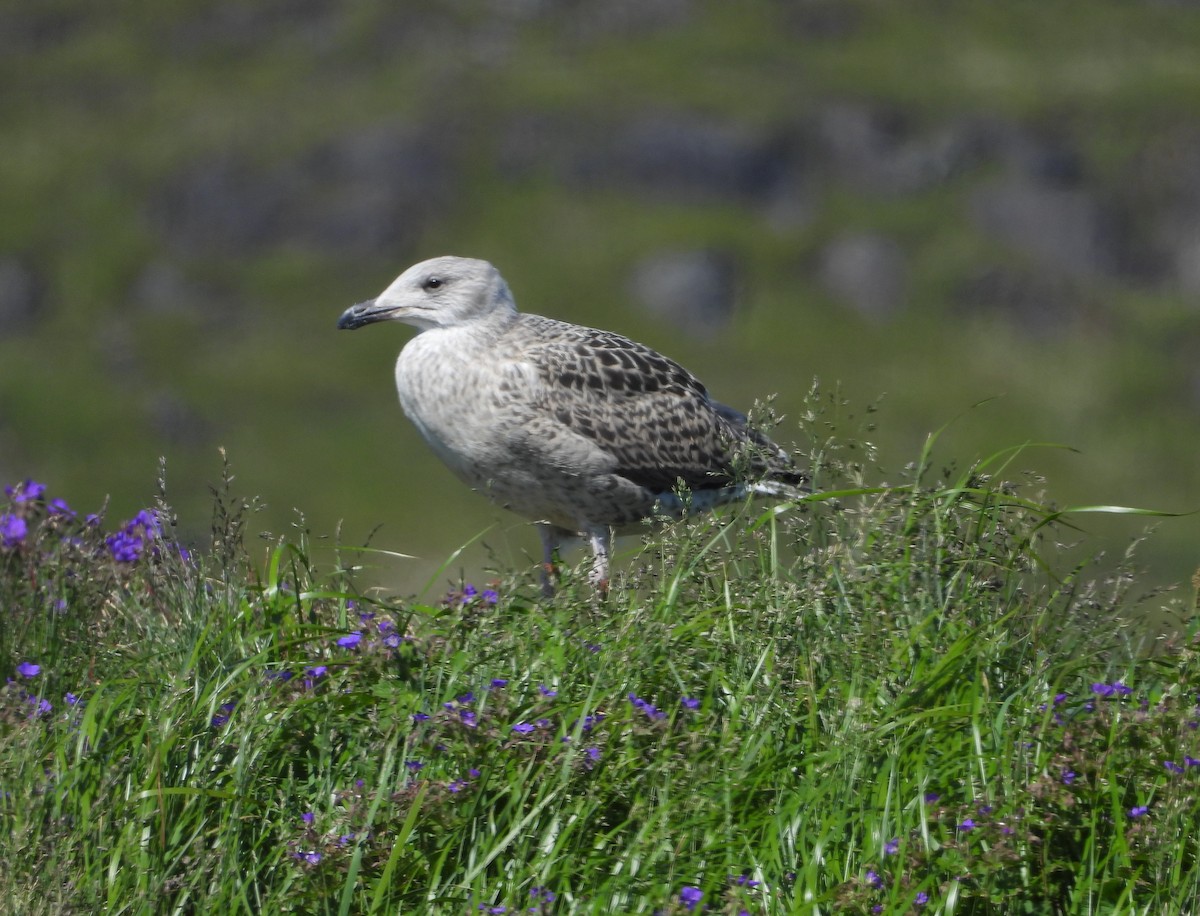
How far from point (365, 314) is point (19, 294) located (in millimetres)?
149935

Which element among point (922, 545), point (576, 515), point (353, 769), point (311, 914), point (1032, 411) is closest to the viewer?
point (311, 914)

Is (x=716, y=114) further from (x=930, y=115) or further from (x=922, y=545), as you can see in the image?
(x=922, y=545)

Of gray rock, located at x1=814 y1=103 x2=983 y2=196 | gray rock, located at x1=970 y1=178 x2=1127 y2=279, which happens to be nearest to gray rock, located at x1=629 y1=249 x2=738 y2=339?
gray rock, located at x1=814 y1=103 x2=983 y2=196

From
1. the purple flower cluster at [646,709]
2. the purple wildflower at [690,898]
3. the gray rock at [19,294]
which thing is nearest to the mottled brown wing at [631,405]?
the purple flower cluster at [646,709]

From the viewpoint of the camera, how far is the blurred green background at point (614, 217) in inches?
5354

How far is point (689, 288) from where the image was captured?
496 feet

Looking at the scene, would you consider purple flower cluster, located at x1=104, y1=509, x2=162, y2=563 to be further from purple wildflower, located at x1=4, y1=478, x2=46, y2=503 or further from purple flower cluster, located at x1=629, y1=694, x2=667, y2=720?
purple flower cluster, located at x1=629, y1=694, x2=667, y2=720

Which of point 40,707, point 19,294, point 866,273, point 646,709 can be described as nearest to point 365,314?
point 40,707

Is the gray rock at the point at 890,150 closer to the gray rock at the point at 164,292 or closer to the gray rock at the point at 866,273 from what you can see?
the gray rock at the point at 866,273

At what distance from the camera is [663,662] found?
559cm

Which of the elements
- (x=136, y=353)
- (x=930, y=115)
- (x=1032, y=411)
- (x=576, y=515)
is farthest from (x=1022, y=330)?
(x=576, y=515)

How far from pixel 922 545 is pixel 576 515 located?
167 inches

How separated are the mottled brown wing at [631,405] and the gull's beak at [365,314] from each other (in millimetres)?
971

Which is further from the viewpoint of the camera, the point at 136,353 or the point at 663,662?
the point at 136,353
